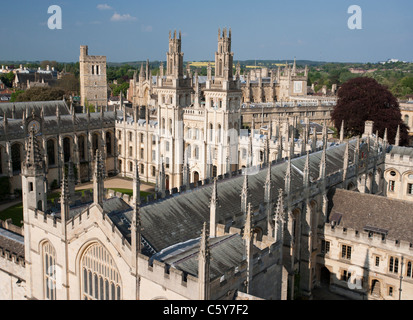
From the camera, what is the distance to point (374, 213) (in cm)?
2709

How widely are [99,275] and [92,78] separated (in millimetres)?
62034

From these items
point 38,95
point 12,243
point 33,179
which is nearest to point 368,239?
point 33,179

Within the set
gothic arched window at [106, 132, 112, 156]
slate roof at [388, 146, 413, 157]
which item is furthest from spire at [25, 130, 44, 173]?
gothic arched window at [106, 132, 112, 156]

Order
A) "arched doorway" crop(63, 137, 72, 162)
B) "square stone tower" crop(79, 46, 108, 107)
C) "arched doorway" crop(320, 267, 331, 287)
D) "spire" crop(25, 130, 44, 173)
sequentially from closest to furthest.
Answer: "spire" crop(25, 130, 44, 173) → "arched doorway" crop(320, 267, 331, 287) → "arched doorway" crop(63, 137, 72, 162) → "square stone tower" crop(79, 46, 108, 107)

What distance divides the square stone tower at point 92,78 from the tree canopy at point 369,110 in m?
40.8

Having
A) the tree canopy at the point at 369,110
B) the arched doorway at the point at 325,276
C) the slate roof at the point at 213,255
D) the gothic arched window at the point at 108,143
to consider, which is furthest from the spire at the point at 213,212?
the tree canopy at the point at 369,110

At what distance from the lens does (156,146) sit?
4828 centimetres

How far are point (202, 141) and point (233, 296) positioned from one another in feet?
99.6

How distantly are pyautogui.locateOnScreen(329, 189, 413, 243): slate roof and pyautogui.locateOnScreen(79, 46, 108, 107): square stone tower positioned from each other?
5504 centimetres

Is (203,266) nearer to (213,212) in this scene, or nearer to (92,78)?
(213,212)

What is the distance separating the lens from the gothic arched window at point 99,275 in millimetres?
16984

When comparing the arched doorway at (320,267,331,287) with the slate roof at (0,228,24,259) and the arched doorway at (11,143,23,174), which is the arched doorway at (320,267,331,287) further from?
the arched doorway at (11,143,23,174)

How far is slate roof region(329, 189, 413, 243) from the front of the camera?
25.7 m
